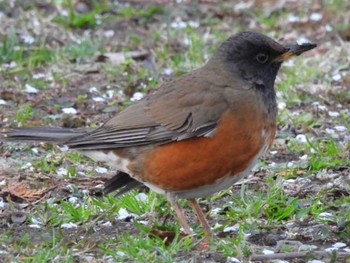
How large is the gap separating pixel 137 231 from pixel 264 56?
1517mm

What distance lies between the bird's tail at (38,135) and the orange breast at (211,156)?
0.72 metres

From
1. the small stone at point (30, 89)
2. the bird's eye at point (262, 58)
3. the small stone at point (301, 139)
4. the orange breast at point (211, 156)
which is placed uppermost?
the bird's eye at point (262, 58)

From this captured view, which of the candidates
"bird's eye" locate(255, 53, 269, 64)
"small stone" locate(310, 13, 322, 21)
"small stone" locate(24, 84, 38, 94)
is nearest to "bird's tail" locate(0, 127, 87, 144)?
"bird's eye" locate(255, 53, 269, 64)

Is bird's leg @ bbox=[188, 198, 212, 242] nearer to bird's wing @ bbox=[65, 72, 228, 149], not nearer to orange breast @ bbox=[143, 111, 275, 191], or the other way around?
orange breast @ bbox=[143, 111, 275, 191]

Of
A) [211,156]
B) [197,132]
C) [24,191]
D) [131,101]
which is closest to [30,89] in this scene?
[131,101]

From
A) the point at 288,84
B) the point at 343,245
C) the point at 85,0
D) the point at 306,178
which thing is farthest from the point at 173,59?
the point at 343,245

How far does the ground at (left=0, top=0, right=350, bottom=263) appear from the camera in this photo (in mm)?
6090

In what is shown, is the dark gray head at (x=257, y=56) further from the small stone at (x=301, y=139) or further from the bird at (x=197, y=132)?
the small stone at (x=301, y=139)

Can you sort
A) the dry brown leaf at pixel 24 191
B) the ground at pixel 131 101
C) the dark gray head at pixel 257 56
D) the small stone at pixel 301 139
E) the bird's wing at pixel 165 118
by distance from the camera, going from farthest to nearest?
the small stone at pixel 301 139, the dry brown leaf at pixel 24 191, the dark gray head at pixel 257 56, the bird's wing at pixel 165 118, the ground at pixel 131 101

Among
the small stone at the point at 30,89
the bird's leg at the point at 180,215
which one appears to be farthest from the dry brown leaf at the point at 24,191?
the small stone at the point at 30,89

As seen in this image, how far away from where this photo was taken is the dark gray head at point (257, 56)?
6770mm

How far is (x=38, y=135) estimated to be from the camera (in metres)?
6.81

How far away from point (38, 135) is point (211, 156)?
1.31 metres

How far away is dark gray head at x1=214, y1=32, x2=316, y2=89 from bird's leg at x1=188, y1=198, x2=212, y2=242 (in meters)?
0.92
